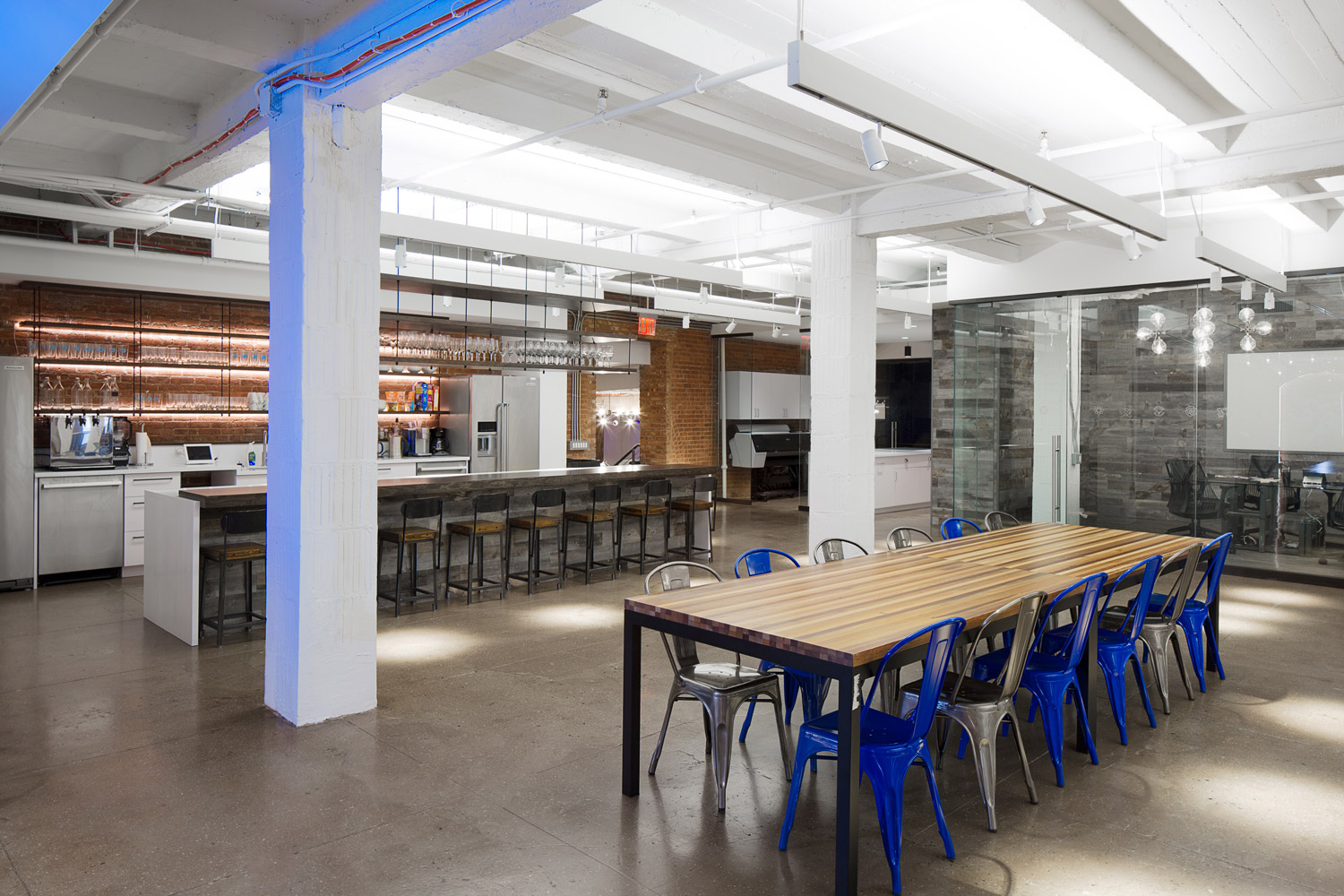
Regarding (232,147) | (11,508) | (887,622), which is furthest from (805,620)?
(11,508)

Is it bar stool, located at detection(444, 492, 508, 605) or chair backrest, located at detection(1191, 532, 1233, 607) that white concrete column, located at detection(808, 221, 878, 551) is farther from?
bar stool, located at detection(444, 492, 508, 605)

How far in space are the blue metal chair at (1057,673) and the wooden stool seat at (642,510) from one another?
15.9 ft

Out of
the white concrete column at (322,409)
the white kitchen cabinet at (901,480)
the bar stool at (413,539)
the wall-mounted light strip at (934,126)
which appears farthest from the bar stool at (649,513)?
the white kitchen cabinet at (901,480)

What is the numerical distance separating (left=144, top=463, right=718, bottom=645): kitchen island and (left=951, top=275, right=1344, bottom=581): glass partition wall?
509 centimetres

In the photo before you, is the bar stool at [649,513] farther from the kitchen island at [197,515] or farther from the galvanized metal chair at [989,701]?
the galvanized metal chair at [989,701]

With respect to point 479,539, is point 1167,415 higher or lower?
higher

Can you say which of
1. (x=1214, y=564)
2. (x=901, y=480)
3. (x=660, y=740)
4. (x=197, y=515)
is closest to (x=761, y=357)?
(x=901, y=480)

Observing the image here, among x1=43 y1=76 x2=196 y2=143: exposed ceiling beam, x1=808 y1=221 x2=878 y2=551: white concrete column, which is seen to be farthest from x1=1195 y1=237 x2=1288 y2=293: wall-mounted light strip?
x1=43 y1=76 x2=196 y2=143: exposed ceiling beam

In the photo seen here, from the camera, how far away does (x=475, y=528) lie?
7422mm

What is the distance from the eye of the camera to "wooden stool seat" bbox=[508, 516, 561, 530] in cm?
775

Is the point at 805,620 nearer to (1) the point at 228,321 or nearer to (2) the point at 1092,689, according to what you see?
(2) the point at 1092,689

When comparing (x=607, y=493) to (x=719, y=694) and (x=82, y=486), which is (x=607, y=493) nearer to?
(x=82, y=486)

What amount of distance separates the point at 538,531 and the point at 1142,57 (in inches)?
234

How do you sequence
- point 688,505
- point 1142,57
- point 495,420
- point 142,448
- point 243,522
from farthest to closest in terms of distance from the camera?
point 495,420 → point 688,505 → point 142,448 → point 243,522 → point 1142,57
